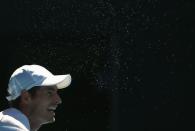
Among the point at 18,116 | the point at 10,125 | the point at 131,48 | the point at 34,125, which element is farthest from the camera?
the point at 131,48

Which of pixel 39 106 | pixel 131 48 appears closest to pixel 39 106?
pixel 39 106

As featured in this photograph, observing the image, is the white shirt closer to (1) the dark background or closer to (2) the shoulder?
(2) the shoulder

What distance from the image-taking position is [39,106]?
8.71ft

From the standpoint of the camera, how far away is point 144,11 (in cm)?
621

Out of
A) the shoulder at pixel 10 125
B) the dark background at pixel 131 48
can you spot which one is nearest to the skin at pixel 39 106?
the shoulder at pixel 10 125

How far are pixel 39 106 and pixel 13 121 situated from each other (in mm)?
330

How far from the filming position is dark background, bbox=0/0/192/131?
618cm

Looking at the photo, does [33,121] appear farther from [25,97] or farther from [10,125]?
[10,125]

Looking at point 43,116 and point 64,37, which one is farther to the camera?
point 64,37

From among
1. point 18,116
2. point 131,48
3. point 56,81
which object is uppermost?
point 56,81

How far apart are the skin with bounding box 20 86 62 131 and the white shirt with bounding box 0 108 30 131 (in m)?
0.09

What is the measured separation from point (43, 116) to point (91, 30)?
3.65 m

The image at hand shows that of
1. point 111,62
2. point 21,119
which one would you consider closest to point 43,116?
point 21,119

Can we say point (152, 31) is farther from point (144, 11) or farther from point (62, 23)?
point (62, 23)
